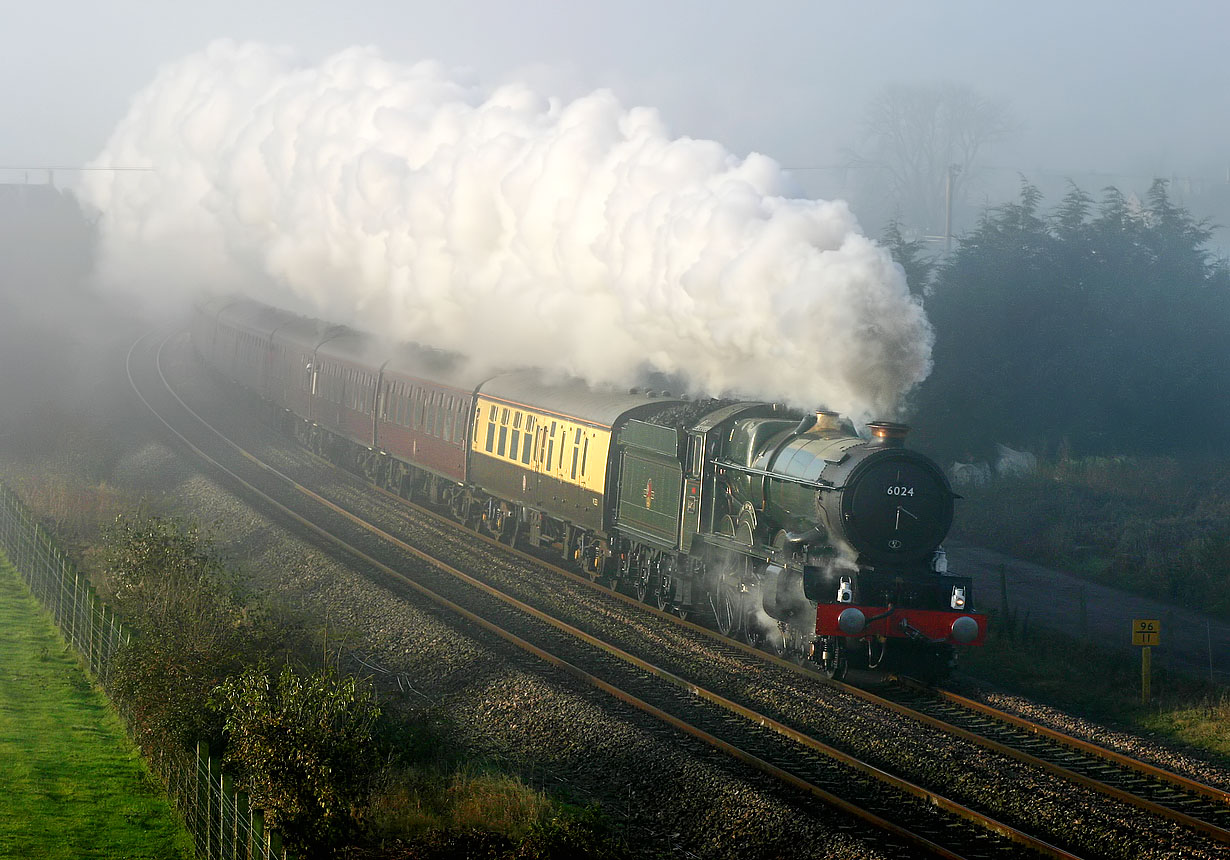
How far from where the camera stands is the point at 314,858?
9953 mm

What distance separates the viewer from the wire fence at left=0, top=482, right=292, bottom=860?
31.3 ft

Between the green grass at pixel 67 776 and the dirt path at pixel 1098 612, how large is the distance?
13.8 m

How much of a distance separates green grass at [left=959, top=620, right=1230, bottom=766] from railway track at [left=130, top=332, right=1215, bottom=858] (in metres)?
2.63

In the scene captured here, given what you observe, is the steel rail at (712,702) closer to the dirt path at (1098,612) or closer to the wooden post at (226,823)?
the wooden post at (226,823)

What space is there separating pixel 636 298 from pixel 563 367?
451 centimetres

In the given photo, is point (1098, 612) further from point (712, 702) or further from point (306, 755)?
point (306, 755)

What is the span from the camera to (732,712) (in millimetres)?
14164

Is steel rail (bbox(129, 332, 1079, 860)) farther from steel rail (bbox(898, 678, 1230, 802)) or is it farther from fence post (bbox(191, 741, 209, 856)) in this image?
fence post (bbox(191, 741, 209, 856))

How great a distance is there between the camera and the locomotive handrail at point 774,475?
14543 mm

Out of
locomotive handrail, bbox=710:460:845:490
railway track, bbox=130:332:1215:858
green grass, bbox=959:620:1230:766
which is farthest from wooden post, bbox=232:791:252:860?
green grass, bbox=959:620:1230:766

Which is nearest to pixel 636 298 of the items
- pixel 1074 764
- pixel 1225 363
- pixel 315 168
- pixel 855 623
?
pixel 855 623

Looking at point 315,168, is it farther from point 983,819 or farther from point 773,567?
point 983,819

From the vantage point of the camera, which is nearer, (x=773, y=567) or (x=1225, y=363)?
(x=773, y=567)

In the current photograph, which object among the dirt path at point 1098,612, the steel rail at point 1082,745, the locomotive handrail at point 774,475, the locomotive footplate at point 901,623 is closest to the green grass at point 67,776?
the locomotive footplate at point 901,623
